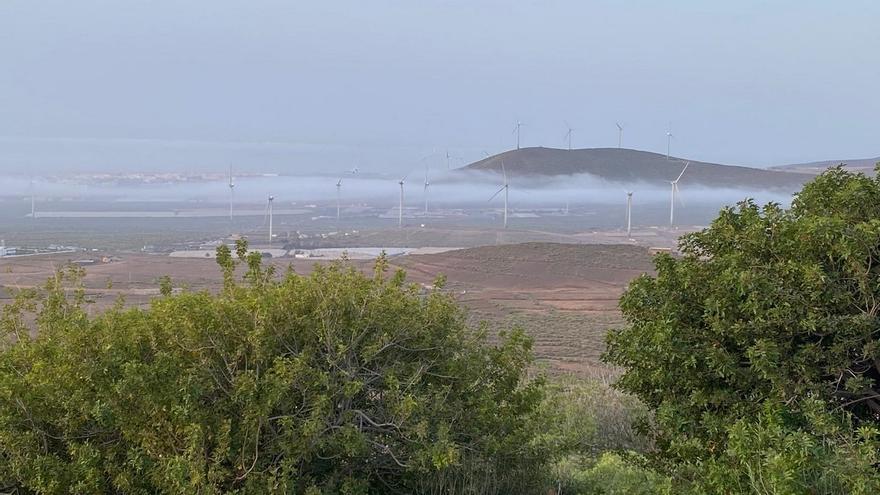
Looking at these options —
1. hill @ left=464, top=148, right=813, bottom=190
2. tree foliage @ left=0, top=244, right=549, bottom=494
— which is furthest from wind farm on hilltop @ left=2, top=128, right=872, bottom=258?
tree foliage @ left=0, top=244, right=549, bottom=494

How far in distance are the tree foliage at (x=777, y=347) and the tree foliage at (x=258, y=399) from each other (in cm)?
159

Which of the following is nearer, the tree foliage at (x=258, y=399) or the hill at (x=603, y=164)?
the tree foliage at (x=258, y=399)

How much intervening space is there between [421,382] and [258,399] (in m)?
1.45

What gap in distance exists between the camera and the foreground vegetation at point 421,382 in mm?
6539

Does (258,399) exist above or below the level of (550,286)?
above

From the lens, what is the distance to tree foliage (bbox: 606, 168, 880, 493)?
6176 mm

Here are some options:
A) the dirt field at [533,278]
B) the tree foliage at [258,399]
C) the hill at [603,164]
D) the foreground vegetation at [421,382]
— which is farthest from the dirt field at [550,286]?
the hill at [603,164]

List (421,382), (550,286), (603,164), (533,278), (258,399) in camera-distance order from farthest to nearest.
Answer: (603,164)
(533,278)
(550,286)
(421,382)
(258,399)

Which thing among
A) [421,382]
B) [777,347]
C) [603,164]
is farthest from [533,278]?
[603,164]

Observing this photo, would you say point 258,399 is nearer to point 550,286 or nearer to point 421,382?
point 421,382

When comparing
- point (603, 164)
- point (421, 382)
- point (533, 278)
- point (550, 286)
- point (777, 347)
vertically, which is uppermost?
point (603, 164)

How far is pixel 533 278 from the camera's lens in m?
50.1

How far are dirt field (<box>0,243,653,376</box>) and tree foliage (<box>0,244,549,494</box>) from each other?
18.5 m

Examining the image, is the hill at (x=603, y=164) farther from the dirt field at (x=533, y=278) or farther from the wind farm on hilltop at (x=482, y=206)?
the dirt field at (x=533, y=278)
